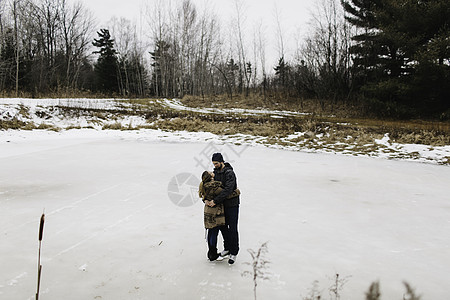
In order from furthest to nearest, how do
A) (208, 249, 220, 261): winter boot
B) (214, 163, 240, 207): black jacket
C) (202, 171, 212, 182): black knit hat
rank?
1. (208, 249, 220, 261): winter boot
2. (202, 171, 212, 182): black knit hat
3. (214, 163, 240, 207): black jacket

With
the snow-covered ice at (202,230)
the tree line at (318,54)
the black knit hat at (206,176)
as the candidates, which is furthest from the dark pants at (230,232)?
the tree line at (318,54)

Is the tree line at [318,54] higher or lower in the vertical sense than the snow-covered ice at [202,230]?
higher

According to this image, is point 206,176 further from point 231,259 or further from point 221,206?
point 231,259

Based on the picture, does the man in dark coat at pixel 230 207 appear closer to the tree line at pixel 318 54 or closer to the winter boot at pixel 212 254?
the winter boot at pixel 212 254

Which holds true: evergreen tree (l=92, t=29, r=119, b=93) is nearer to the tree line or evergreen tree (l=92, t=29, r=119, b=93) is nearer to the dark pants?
the tree line

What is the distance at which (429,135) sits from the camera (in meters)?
13.1

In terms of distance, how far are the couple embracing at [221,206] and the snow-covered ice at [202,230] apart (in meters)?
0.28

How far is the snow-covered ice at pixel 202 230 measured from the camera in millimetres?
3537

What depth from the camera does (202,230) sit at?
16.8 ft

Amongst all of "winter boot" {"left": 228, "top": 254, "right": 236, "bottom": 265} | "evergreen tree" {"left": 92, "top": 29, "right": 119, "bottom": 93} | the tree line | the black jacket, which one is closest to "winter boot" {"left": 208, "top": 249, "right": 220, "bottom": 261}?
"winter boot" {"left": 228, "top": 254, "right": 236, "bottom": 265}

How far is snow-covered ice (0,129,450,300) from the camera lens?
139 inches

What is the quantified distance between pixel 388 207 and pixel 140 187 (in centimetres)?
614

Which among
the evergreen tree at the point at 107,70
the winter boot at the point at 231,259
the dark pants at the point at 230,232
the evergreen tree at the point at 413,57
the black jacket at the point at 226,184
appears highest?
the evergreen tree at the point at 107,70

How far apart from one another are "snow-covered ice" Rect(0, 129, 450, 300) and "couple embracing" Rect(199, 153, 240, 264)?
0.28 m
